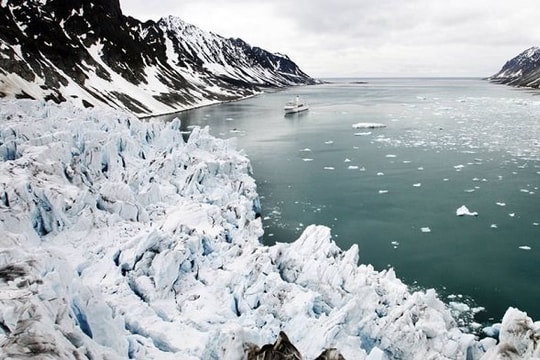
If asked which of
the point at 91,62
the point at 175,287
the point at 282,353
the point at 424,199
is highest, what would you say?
the point at 91,62

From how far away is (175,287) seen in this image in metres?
11.5

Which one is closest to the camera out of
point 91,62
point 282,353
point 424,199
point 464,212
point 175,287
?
point 282,353

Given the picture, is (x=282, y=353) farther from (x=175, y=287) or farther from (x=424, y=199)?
(x=424, y=199)

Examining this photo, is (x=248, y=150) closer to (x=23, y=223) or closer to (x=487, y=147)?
(x=487, y=147)

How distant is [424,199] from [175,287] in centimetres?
1635

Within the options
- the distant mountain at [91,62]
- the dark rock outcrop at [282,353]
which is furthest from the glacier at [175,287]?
the distant mountain at [91,62]

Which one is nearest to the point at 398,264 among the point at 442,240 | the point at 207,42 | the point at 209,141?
the point at 442,240

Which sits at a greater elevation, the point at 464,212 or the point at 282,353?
the point at 282,353

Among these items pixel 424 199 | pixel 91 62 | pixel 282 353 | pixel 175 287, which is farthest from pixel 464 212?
pixel 91 62

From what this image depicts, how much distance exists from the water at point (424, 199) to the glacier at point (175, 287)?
2903mm

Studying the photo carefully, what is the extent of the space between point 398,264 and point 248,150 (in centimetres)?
2426

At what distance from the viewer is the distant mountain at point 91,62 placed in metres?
57.9

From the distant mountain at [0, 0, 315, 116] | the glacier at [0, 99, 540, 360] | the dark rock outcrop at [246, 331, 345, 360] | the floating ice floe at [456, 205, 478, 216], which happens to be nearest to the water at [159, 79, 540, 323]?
the floating ice floe at [456, 205, 478, 216]

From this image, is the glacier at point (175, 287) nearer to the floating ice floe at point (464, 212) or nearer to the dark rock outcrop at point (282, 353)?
the dark rock outcrop at point (282, 353)
